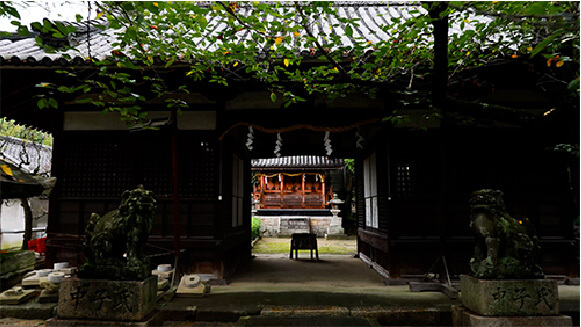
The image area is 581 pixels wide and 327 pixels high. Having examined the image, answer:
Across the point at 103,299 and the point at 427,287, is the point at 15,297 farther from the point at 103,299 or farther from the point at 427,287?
the point at 427,287

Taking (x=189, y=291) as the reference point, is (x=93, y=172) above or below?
above

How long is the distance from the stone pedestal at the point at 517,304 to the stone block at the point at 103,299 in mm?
4496

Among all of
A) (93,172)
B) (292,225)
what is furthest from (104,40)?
(292,225)

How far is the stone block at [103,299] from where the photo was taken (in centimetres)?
450

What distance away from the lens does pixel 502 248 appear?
475 cm

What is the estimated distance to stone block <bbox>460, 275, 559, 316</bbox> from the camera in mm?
4496

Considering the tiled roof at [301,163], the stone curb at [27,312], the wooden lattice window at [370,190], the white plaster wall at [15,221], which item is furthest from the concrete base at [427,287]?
the tiled roof at [301,163]

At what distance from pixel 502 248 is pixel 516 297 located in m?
0.64

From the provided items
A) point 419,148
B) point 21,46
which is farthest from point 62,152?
point 419,148

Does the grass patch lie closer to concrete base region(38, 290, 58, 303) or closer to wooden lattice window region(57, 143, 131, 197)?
wooden lattice window region(57, 143, 131, 197)

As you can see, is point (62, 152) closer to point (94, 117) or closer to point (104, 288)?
point (94, 117)

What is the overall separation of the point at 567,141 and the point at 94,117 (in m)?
10.5

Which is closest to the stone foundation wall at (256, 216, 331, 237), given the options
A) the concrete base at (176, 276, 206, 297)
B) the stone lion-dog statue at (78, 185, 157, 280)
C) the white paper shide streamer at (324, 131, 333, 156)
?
the white paper shide streamer at (324, 131, 333, 156)

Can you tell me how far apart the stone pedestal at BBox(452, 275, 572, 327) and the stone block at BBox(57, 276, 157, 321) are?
4.50m
